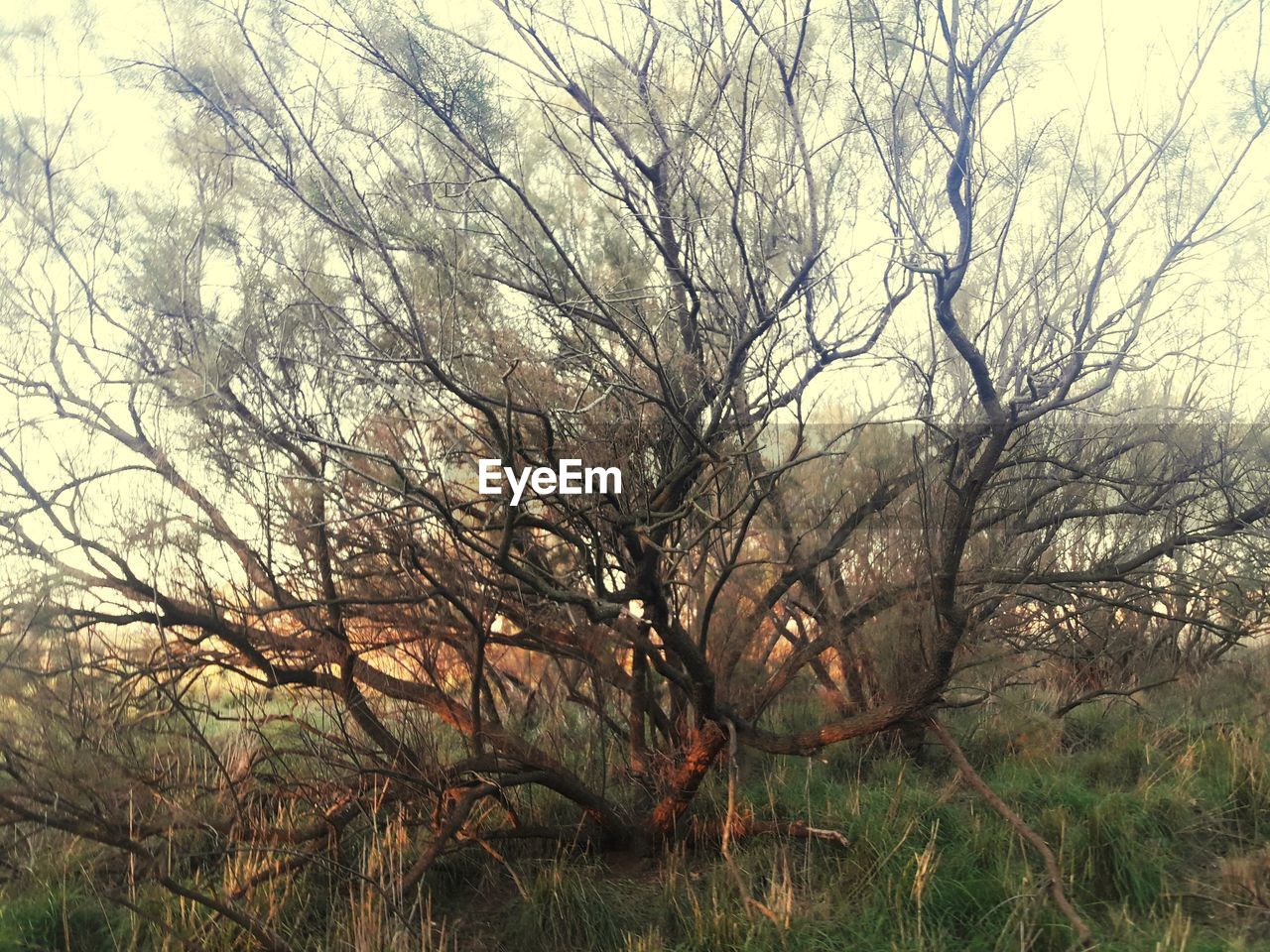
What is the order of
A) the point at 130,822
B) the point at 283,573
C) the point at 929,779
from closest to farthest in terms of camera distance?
1. the point at 130,822
2. the point at 283,573
3. the point at 929,779

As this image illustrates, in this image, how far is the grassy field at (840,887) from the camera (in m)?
3.54

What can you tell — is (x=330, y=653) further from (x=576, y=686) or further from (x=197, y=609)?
(x=576, y=686)

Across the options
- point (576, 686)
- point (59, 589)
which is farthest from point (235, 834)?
point (576, 686)

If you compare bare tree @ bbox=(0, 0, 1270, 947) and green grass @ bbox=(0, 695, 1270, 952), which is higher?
bare tree @ bbox=(0, 0, 1270, 947)

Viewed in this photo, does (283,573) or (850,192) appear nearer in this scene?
(283,573)

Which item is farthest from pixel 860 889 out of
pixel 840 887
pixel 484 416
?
pixel 484 416

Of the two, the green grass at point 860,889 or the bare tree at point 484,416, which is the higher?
the bare tree at point 484,416

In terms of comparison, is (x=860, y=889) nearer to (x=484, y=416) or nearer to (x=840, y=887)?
(x=840, y=887)

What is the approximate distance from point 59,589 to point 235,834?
1204 millimetres

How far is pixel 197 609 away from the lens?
13.0 ft

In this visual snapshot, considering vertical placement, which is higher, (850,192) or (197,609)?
(850,192)

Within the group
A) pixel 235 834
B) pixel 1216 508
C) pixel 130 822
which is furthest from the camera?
pixel 1216 508

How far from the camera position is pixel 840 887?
390cm

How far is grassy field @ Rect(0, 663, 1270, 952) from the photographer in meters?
3.54
